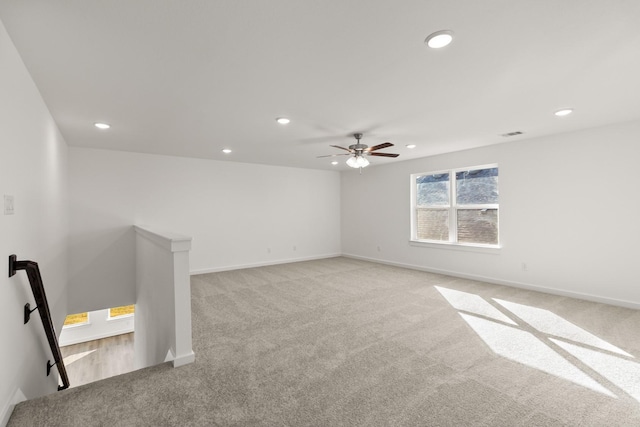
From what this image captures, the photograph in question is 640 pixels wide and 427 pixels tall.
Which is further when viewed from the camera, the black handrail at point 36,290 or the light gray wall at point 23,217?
the black handrail at point 36,290

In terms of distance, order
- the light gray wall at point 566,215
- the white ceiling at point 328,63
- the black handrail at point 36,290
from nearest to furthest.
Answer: the white ceiling at point 328,63
the black handrail at point 36,290
the light gray wall at point 566,215

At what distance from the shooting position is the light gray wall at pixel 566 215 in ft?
11.8

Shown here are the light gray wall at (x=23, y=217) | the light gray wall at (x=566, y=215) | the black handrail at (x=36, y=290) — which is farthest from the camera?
the light gray wall at (x=566, y=215)

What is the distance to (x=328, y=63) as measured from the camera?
211cm

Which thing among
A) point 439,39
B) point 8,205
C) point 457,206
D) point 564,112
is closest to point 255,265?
point 457,206

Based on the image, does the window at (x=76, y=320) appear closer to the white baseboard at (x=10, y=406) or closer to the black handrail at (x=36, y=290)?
the black handrail at (x=36, y=290)

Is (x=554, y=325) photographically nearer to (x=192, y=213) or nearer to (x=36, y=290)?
(x=36, y=290)

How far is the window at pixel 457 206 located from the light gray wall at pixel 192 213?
2.39 meters

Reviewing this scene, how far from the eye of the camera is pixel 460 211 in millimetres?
5379

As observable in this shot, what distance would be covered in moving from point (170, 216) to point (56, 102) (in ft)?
9.31

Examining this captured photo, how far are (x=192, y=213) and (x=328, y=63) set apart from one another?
447 cm

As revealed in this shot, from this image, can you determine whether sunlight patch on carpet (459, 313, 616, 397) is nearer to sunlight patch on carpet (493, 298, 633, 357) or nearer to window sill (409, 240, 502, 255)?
sunlight patch on carpet (493, 298, 633, 357)

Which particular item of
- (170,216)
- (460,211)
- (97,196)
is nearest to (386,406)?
(460,211)

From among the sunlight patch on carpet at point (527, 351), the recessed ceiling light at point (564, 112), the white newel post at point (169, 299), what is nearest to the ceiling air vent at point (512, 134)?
the recessed ceiling light at point (564, 112)
